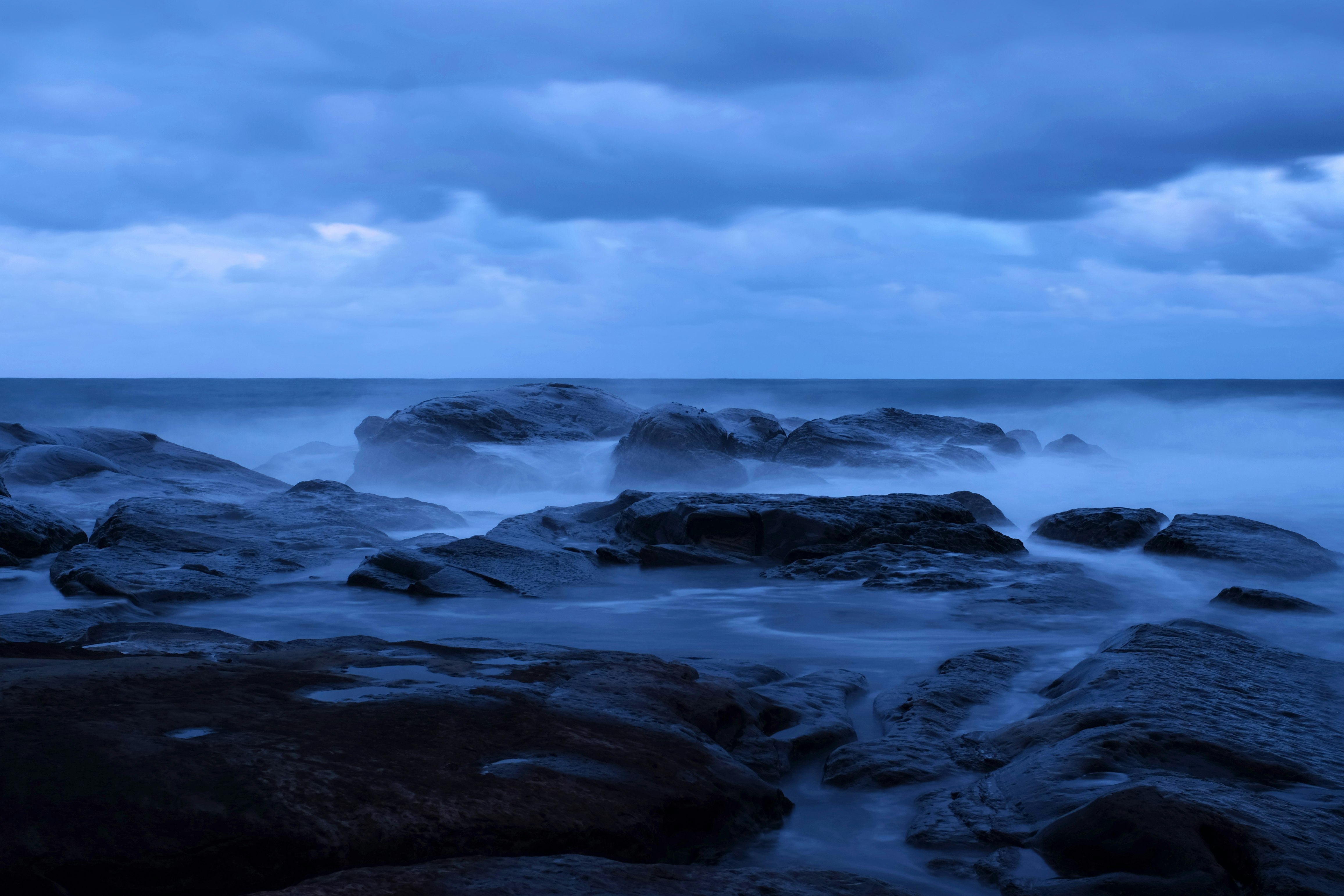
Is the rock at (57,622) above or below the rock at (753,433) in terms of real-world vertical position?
below

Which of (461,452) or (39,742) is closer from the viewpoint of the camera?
(39,742)

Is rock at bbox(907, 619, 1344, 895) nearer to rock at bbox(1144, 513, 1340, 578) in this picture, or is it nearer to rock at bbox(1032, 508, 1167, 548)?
rock at bbox(1144, 513, 1340, 578)

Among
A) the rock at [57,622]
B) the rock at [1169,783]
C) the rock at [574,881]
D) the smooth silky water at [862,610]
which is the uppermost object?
the rock at [574,881]

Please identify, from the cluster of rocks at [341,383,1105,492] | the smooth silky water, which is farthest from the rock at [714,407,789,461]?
the smooth silky water

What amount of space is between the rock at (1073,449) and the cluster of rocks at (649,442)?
1.40m

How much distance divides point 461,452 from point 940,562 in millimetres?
8296

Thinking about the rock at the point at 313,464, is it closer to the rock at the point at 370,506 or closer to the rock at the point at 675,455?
the rock at the point at 675,455

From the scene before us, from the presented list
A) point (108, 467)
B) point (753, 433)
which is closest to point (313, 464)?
point (108, 467)

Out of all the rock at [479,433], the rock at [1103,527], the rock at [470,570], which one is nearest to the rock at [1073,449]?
the rock at [479,433]

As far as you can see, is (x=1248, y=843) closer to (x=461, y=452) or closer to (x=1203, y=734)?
(x=1203, y=734)

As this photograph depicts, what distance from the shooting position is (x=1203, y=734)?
3.31 m

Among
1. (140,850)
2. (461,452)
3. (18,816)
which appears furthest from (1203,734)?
(461,452)

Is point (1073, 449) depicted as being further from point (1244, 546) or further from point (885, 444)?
point (1244, 546)

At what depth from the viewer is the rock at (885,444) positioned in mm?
14773
